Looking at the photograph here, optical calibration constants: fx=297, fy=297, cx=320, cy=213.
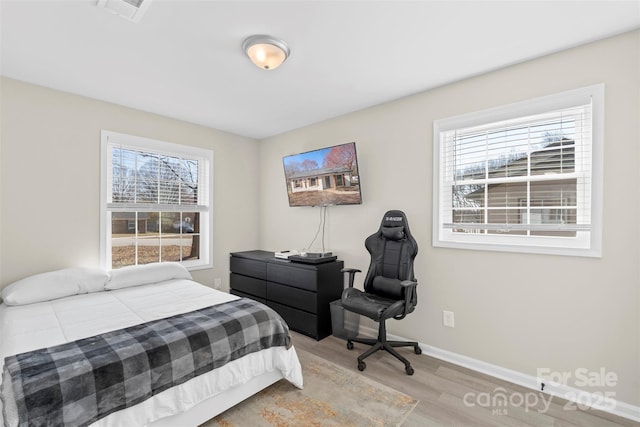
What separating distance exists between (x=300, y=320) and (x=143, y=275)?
5.48 ft

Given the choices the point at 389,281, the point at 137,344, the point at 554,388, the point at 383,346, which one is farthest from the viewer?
the point at 389,281

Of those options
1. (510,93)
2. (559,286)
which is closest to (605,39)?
(510,93)

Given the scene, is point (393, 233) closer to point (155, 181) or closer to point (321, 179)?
point (321, 179)

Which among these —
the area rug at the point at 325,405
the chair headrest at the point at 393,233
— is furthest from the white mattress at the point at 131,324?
the chair headrest at the point at 393,233

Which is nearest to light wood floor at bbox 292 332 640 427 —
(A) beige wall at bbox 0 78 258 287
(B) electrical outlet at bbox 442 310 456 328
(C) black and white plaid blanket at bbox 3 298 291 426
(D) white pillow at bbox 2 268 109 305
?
(B) electrical outlet at bbox 442 310 456 328

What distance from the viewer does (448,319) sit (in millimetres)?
2701

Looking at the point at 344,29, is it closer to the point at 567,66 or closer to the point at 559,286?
the point at 567,66

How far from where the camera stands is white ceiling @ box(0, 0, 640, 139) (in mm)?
1735

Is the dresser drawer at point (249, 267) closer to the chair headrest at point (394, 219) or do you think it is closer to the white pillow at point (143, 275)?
the white pillow at point (143, 275)

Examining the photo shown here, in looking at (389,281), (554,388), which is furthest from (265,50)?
(554,388)

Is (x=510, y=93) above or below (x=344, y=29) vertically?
below

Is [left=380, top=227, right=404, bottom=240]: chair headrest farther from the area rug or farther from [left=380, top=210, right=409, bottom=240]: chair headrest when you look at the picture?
the area rug

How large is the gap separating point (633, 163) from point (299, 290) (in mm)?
2874

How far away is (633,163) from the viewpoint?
75.3 inches
